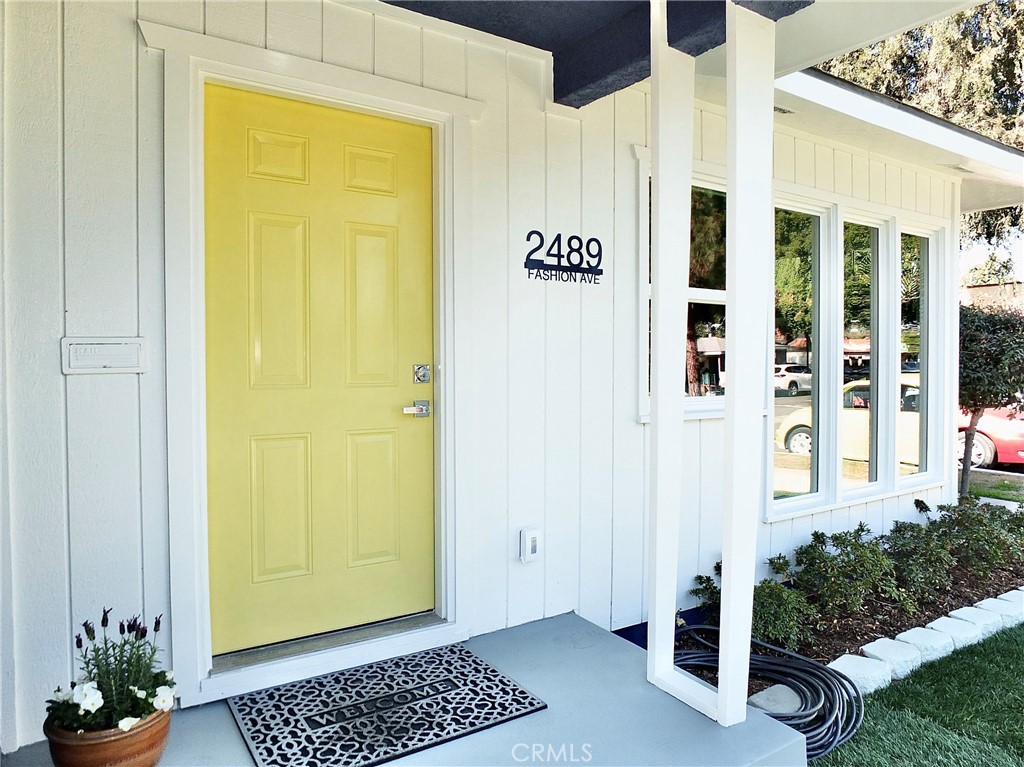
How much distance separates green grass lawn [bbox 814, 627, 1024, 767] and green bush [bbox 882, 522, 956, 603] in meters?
0.60

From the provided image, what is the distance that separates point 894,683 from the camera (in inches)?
Answer: 117

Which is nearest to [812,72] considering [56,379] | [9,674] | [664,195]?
[664,195]

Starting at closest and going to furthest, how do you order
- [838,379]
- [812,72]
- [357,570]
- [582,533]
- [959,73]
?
1. [357,570]
2. [582,533]
3. [812,72]
4. [838,379]
5. [959,73]

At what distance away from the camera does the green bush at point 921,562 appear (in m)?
3.88

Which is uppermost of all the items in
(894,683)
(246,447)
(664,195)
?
(664,195)

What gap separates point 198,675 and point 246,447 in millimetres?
777

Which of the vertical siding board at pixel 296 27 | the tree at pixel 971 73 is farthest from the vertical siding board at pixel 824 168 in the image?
the tree at pixel 971 73

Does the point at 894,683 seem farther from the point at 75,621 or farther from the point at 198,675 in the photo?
the point at 75,621

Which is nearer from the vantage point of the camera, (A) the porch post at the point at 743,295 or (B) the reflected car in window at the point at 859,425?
(A) the porch post at the point at 743,295

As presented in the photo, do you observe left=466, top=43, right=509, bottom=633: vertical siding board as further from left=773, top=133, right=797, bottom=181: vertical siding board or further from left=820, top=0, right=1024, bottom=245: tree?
left=820, top=0, right=1024, bottom=245: tree

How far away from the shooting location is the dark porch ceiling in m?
2.41

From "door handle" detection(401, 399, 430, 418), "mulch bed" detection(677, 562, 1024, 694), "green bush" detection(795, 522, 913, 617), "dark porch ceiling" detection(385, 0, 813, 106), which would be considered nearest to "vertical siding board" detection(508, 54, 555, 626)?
"dark porch ceiling" detection(385, 0, 813, 106)

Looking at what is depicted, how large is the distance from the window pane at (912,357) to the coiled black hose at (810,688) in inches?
104

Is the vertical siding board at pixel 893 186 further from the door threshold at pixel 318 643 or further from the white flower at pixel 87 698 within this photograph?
the white flower at pixel 87 698
